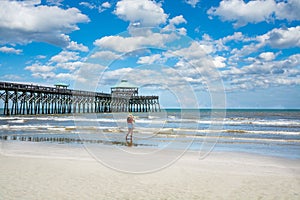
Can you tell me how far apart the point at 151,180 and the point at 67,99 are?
5845cm

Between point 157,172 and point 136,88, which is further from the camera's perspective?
point 136,88

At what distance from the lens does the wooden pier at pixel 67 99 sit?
150 ft

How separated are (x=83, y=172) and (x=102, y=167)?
814 mm

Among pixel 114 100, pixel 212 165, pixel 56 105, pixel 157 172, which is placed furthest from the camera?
pixel 114 100

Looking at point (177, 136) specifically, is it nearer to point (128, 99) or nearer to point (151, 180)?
point (151, 180)

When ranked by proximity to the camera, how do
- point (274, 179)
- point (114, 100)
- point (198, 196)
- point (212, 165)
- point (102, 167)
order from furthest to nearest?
1. point (114, 100)
2. point (212, 165)
3. point (102, 167)
4. point (274, 179)
5. point (198, 196)

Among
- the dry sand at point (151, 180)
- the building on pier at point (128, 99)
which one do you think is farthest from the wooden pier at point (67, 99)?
the dry sand at point (151, 180)

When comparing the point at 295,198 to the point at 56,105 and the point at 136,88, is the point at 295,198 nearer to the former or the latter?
the point at 56,105

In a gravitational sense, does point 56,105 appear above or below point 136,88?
below

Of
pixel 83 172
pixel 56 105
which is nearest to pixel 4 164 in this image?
pixel 83 172

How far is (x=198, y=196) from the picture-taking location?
18.3ft

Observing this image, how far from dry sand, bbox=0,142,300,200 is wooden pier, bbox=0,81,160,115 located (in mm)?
39051

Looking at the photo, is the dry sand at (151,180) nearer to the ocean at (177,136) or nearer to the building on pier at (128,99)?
the ocean at (177,136)

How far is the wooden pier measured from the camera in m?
45.8
